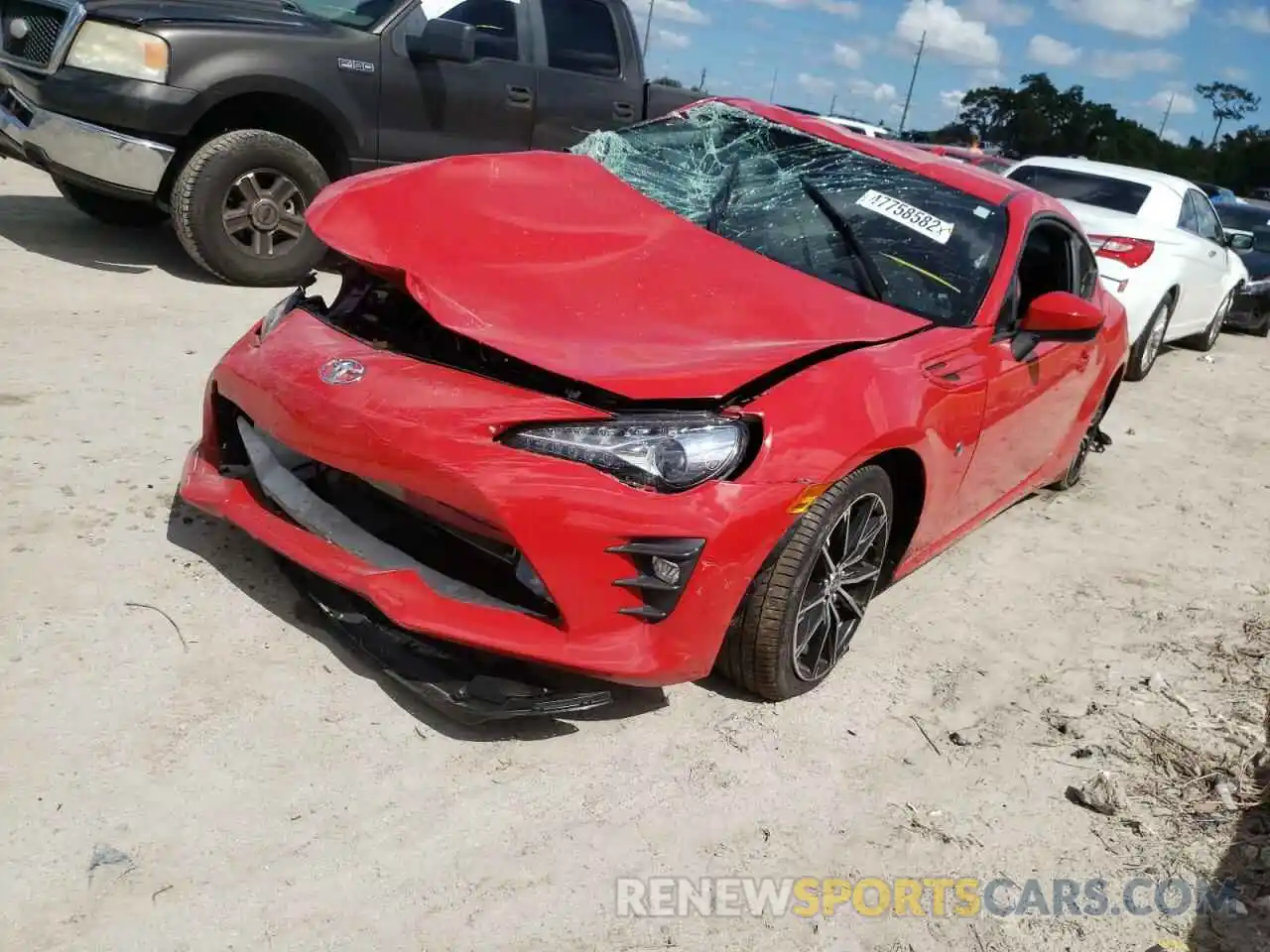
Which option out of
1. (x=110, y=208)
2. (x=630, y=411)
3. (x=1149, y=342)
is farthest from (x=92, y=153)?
(x=1149, y=342)

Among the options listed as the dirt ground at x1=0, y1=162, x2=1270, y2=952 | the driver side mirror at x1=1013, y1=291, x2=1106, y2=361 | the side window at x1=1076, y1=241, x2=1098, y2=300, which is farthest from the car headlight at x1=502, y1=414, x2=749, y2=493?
the side window at x1=1076, y1=241, x2=1098, y2=300

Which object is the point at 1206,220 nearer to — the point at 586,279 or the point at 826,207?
the point at 826,207

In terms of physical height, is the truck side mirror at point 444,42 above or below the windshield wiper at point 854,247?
above

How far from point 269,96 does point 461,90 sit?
1220mm

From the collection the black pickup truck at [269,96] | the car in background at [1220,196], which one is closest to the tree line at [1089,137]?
the car in background at [1220,196]

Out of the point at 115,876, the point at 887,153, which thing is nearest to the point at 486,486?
the point at 115,876

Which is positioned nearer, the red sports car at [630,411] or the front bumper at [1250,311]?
the red sports car at [630,411]

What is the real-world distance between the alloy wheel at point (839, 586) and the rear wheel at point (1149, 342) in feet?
17.9

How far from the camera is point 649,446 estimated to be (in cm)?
260

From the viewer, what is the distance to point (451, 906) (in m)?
2.24

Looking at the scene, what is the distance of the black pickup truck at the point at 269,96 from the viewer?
5859 mm

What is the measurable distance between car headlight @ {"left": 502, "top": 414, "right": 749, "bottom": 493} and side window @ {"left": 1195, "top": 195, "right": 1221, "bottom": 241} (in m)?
7.53

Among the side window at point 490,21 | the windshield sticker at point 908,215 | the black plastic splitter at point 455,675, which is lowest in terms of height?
the black plastic splitter at point 455,675

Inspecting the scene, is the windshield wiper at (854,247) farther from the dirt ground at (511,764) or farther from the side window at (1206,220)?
the side window at (1206,220)
